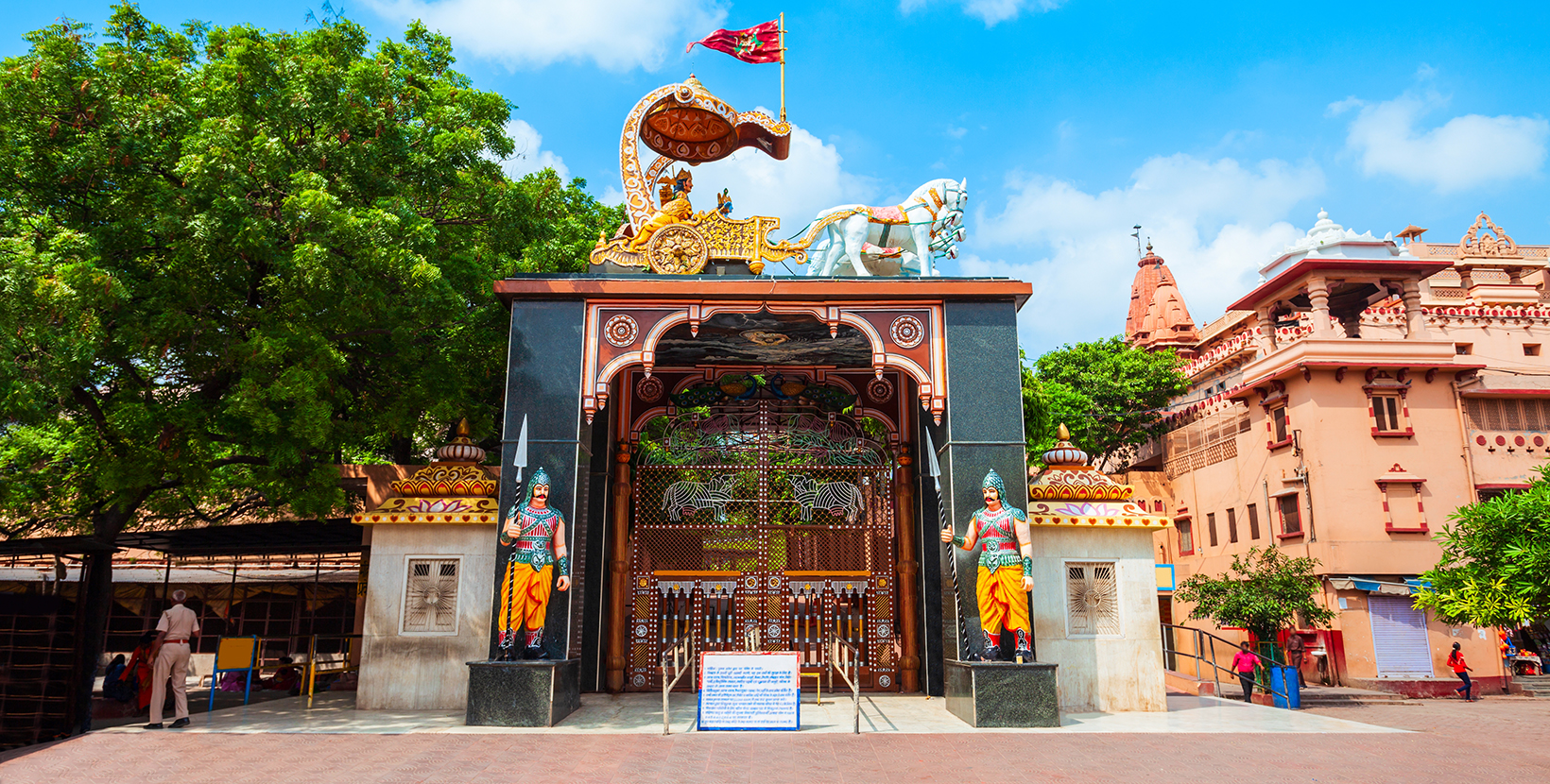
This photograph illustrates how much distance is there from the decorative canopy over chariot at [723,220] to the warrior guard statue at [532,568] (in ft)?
10.2

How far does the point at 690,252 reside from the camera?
10523mm

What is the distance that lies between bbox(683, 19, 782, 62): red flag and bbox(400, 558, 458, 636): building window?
7340mm

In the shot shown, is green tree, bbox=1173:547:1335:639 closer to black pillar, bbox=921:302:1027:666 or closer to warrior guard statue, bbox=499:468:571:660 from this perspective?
black pillar, bbox=921:302:1027:666

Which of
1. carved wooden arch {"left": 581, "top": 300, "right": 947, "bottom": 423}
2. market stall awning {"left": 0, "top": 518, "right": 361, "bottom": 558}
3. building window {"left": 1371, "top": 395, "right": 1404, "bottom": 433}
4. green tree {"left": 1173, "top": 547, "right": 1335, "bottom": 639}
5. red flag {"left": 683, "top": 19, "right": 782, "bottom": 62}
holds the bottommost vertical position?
green tree {"left": 1173, "top": 547, "right": 1335, "bottom": 639}

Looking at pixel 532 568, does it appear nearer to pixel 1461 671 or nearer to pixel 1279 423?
pixel 1461 671

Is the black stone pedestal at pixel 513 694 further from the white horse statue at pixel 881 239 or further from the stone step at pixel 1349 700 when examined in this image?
the stone step at pixel 1349 700

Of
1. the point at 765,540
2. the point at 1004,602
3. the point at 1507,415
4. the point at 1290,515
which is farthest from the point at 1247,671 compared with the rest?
the point at 1507,415

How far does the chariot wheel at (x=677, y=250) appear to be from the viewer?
34.3 feet

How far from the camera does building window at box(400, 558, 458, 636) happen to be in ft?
34.3

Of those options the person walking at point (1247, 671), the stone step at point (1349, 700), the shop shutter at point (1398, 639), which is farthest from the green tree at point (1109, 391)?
the person walking at point (1247, 671)

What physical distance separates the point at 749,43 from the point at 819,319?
13.3 feet

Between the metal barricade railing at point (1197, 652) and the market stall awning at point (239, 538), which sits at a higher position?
the market stall awning at point (239, 538)

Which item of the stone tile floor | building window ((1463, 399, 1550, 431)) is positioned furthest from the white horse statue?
building window ((1463, 399, 1550, 431))

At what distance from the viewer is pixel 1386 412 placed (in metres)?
22.9
